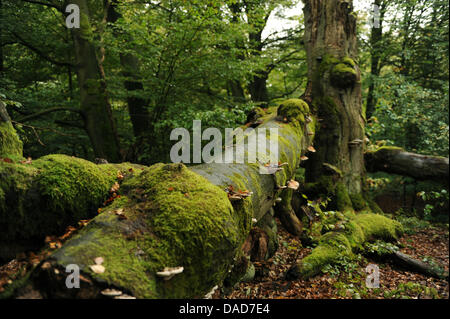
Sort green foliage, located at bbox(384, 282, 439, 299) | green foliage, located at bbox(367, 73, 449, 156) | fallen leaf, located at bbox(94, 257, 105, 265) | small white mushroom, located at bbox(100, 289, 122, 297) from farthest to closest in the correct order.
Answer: green foliage, located at bbox(367, 73, 449, 156), green foliage, located at bbox(384, 282, 439, 299), fallen leaf, located at bbox(94, 257, 105, 265), small white mushroom, located at bbox(100, 289, 122, 297)

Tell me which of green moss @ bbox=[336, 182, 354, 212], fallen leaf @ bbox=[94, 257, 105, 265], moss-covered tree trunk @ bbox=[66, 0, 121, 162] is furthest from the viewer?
moss-covered tree trunk @ bbox=[66, 0, 121, 162]

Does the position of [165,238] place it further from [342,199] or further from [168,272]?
[342,199]

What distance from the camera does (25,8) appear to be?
7344mm

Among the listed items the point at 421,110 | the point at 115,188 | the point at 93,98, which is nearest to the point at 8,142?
the point at 115,188

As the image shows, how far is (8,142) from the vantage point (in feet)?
8.33

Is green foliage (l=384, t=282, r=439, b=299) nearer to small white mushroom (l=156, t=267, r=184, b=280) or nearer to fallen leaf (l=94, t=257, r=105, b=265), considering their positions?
small white mushroom (l=156, t=267, r=184, b=280)

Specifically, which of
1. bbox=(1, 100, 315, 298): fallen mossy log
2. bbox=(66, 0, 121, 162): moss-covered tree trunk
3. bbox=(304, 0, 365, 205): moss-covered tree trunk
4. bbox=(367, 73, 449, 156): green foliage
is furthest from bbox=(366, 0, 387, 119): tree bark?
bbox=(1, 100, 315, 298): fallen mossy log

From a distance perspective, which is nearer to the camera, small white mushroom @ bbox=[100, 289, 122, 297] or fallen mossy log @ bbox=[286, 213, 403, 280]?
small white mushroom @ bbox=[100, 289, 122, 297]

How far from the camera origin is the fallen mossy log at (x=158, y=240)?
1518 mm

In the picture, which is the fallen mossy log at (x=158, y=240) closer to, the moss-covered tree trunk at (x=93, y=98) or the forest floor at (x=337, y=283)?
the forest floor at (x=337, y=283)

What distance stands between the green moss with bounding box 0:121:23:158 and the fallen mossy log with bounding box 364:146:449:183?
720cm

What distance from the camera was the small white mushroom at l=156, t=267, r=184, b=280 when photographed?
1.65m

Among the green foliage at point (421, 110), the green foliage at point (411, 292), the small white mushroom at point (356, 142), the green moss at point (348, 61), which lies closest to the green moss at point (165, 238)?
the green foliage at point (411, 292)
